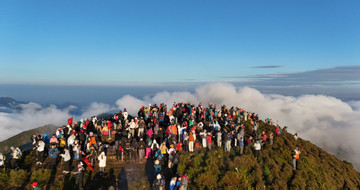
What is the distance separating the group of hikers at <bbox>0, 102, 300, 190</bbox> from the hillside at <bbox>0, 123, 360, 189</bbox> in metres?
0.61

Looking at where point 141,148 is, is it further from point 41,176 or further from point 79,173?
point 41,176

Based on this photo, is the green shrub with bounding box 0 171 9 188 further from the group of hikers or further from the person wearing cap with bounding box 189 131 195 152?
the person wearing cap with bounding box 189 131 195 152

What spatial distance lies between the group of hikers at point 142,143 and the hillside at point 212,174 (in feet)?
2.00

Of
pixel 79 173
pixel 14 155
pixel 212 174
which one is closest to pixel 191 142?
pixel 212 174

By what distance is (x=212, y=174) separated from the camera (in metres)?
15.8

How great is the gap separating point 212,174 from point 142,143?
5.75m

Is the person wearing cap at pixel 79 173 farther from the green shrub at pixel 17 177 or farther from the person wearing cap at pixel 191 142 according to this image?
the person wearing cap at pixel 191 142

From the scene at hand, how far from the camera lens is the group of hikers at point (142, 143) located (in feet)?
46.1

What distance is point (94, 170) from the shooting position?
15.1m

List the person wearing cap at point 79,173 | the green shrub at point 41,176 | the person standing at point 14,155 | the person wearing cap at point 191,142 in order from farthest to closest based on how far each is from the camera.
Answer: the person wearing cap at point 191,142 → the person standing at point 14,155 → the green shrub at point 41,176 → the person wearing cap at point 79,173

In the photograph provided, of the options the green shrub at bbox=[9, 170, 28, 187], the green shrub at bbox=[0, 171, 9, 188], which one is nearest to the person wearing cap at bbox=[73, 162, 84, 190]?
the green shrub at bbox=[9, 170, 28, 187]

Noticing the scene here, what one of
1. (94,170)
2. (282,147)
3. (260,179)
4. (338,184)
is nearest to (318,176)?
(338,184)

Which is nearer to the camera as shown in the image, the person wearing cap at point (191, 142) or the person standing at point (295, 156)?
the person wearing cap at point (191, 142)

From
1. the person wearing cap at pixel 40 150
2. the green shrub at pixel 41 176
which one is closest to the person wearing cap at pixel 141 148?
the green shrub at pixel 41 176
